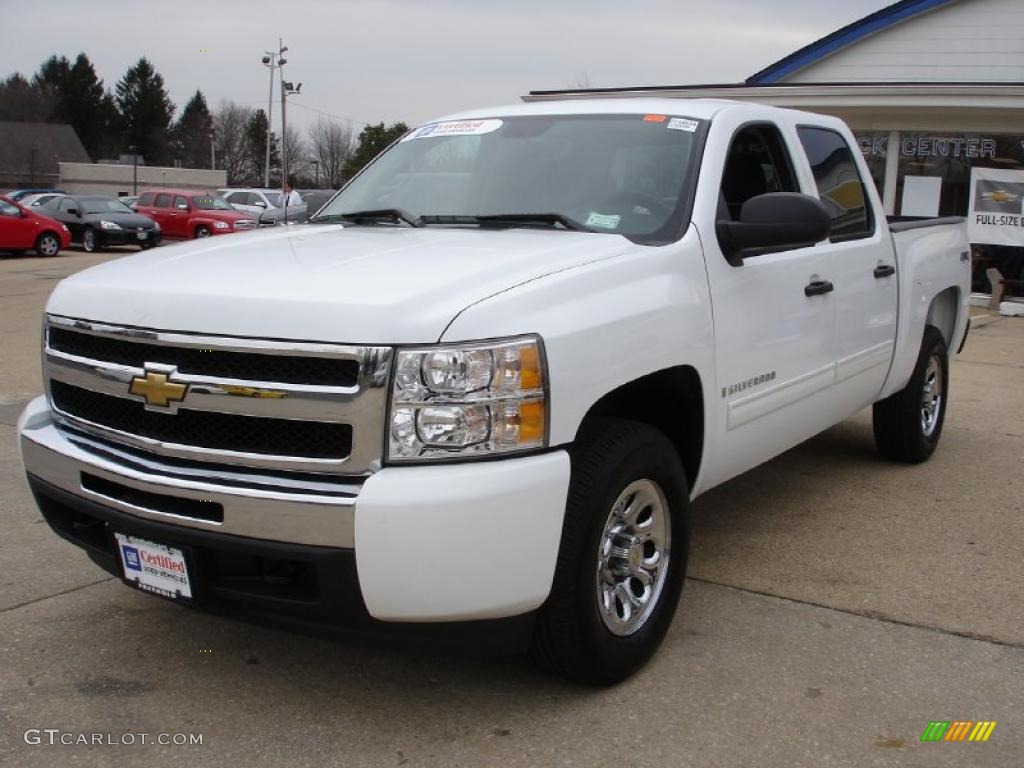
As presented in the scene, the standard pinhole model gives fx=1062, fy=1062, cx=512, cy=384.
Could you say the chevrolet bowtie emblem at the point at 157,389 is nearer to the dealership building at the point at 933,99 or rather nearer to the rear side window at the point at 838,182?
the rear side window at the point at 838,182

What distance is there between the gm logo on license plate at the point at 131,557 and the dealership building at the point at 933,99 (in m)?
12.5

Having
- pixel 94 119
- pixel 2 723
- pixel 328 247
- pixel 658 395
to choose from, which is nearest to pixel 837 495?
pixel 658 395

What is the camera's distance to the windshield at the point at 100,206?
26.2 metres

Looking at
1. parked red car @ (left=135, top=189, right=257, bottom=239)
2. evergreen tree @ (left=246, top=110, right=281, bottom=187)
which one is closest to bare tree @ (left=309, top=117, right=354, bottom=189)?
evergreen tree @ (left=246, top=110, right=281, bottom=187)

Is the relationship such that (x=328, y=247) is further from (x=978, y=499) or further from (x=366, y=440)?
(x=978, y=499)

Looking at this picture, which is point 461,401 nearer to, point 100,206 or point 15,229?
point 15,229

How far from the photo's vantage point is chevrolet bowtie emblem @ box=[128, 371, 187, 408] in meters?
2.97

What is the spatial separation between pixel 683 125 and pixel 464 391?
76.9 inches

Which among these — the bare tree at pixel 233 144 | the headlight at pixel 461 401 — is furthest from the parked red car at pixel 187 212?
the bare tree at pixel 233 144

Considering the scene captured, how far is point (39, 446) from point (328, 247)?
3.73 feet

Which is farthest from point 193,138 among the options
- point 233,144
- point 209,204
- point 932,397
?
point 932,397

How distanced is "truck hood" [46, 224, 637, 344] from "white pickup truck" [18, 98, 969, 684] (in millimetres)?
12

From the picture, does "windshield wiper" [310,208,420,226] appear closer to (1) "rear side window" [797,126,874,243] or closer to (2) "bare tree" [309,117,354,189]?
(1) "rear side window" [797,126,874,243]

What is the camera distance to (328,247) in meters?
3.62
